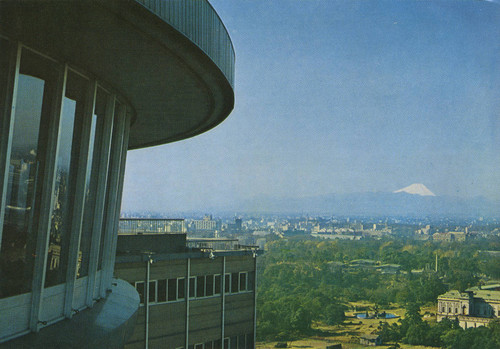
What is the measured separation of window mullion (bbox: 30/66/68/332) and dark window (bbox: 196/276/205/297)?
20.6 feet

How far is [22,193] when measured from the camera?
167cm

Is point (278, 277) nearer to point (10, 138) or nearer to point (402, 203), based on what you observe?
point (402, 203)

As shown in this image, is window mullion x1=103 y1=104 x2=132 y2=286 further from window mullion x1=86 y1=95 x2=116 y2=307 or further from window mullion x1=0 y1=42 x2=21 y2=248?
window mullion x1=0 y1=42 x2=21 y2=248

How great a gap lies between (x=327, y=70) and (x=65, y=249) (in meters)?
27.0

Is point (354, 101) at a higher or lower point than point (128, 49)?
higher

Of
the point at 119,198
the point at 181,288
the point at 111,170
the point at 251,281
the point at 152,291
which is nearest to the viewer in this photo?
the point at 111,170

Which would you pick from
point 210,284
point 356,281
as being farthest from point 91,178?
point 356,281

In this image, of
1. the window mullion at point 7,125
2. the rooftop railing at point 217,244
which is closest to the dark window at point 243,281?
the rooftop railing at point 217,244

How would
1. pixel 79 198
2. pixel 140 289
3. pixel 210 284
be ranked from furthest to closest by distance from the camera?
pixel 210 284
pixel 140 289
pixel 79 198

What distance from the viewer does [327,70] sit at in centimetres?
2756

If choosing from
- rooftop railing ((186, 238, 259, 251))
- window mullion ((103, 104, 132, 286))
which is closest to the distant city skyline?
rooftop railing ((186, 238, 259, 251))

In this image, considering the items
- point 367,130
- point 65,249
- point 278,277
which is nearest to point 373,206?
point 278,277

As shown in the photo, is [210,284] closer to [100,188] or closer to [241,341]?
[241,341]

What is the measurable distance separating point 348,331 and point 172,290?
39.1 feet
